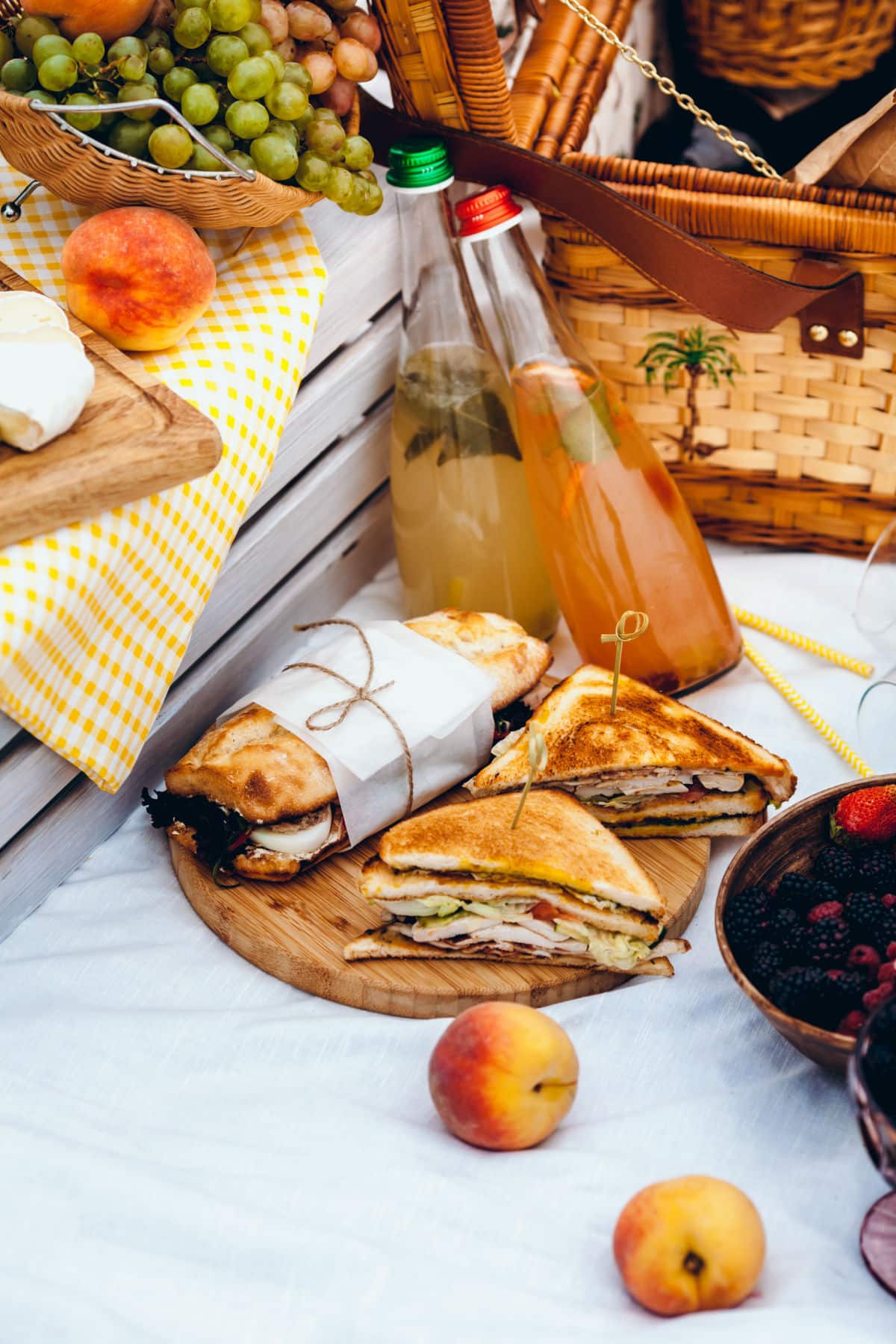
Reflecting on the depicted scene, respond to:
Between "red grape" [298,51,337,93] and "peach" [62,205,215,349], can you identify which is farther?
"red grape" [298,51,337,93]

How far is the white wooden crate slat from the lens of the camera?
106 cm

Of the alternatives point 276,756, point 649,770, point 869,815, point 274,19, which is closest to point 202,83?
point 274,19

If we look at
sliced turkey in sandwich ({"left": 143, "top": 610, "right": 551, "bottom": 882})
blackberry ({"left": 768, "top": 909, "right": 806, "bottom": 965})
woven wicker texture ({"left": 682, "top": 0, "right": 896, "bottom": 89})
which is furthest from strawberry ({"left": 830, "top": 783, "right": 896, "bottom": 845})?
woven wicker texture ({"left": 682, "top": 0, "right": 896, "bottom": 89})

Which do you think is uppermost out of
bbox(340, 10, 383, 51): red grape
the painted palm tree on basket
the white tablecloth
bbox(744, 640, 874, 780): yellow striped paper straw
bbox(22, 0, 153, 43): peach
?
bbox(22, 0, 153, 43): peach

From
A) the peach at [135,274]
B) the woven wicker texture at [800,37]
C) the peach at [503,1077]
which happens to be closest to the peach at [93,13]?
the peach at [135,274]

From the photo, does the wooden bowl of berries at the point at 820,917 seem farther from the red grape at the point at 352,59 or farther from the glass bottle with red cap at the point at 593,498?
the red grape at the point at 352,59

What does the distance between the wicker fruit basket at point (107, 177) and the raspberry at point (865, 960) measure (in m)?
0.70

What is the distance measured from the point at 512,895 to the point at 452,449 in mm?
480

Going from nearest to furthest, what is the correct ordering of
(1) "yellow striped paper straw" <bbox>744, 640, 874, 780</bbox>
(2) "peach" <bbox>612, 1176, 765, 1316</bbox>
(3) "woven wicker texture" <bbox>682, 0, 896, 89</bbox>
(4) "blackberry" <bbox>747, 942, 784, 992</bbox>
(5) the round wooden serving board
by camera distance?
(2) "peach" <bbox>612, 1176, 765, 1316</bbox>, (4) "blackberry" <bbox>747, 942, 784, 992</bbox>, (5) the round wooden serving board, (1) "yellow striped paper straw" <bbox>744, 640, 874, 780</bbox>, (3) "woven wicker texture" <bbox>682, 0, 896, 89</bbox>

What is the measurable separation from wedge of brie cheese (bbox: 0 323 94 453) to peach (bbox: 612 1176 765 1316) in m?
0.62

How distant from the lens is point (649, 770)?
1055 mm

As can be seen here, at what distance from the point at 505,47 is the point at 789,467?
633 millimetres

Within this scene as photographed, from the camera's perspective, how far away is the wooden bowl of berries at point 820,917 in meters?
0.82

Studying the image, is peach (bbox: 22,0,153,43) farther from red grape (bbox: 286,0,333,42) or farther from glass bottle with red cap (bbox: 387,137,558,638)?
glass bottle with red cap (bbox: 387,137,558,638)
